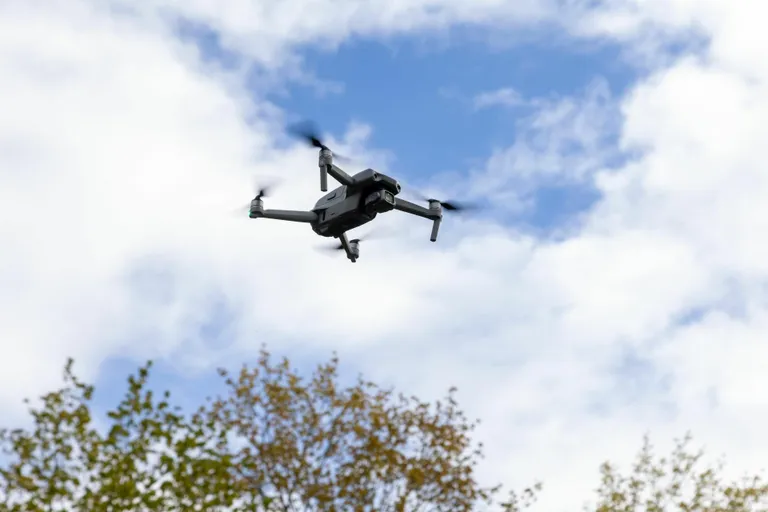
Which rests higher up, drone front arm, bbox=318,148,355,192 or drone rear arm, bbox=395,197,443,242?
drone rear arm, bbox=395,197,443,242

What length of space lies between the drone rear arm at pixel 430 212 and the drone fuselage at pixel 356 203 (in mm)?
2323

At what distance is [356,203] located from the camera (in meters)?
27.4

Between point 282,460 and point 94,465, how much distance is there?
25.5 feet

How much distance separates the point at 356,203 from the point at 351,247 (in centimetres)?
401

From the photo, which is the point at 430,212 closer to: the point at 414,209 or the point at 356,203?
the point at 414,209

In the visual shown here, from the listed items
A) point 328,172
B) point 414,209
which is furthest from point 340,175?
point 414,209

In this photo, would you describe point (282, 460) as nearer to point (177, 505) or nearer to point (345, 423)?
point (345, 423)

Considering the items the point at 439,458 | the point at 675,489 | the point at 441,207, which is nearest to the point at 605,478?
the point at 675,489

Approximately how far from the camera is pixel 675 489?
3381cm

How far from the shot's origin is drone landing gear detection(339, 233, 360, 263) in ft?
97.9

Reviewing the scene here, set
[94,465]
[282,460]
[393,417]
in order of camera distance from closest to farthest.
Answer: [94,465]
[282,460]
[393,417]

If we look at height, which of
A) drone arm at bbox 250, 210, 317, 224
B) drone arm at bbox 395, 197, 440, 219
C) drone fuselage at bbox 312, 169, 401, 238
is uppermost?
drone arm at bbox 395, 197, 440, 219

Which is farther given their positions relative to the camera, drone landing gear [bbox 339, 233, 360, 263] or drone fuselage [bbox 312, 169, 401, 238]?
drone landing gear [bbox 339, 233, 360, 263]

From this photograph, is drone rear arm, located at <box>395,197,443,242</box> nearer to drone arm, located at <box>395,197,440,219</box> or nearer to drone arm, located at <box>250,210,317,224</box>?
drone arm, located at <box>395,197,440,219</box>
